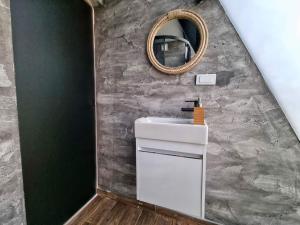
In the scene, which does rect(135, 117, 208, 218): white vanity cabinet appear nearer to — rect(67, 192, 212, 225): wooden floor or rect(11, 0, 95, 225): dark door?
rect(67, 192, 212, 225): wooden floor

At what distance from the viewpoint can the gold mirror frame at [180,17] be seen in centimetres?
110

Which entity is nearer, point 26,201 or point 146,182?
point 26,201

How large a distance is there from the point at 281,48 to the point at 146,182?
1.39 meters

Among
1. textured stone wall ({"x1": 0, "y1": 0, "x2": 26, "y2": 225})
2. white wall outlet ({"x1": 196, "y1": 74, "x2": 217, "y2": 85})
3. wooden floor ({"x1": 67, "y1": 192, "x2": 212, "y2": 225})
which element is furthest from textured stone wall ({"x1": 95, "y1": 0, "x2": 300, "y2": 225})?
textured stone wall ({"x1": 0, "y1": 0, "x2": 26, "y2": 225})

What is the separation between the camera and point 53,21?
3.38ft

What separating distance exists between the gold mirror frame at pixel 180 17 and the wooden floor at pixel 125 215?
4.30ft

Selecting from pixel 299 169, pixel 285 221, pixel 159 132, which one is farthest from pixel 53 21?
pixel 285 221

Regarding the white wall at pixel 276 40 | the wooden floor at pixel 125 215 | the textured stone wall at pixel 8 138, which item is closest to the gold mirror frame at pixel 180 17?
the white wall at pixel 276 40

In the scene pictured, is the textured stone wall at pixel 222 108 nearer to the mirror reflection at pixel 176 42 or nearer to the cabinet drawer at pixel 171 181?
the mirror reflection at pixel 176 42

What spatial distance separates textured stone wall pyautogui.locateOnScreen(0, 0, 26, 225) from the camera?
0.76 m

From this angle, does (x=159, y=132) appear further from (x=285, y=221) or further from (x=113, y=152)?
(x=285, y=221)

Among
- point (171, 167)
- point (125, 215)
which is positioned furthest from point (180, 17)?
point (125, 215)

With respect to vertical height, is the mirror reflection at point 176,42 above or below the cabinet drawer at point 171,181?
above

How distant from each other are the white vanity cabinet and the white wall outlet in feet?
1.11
